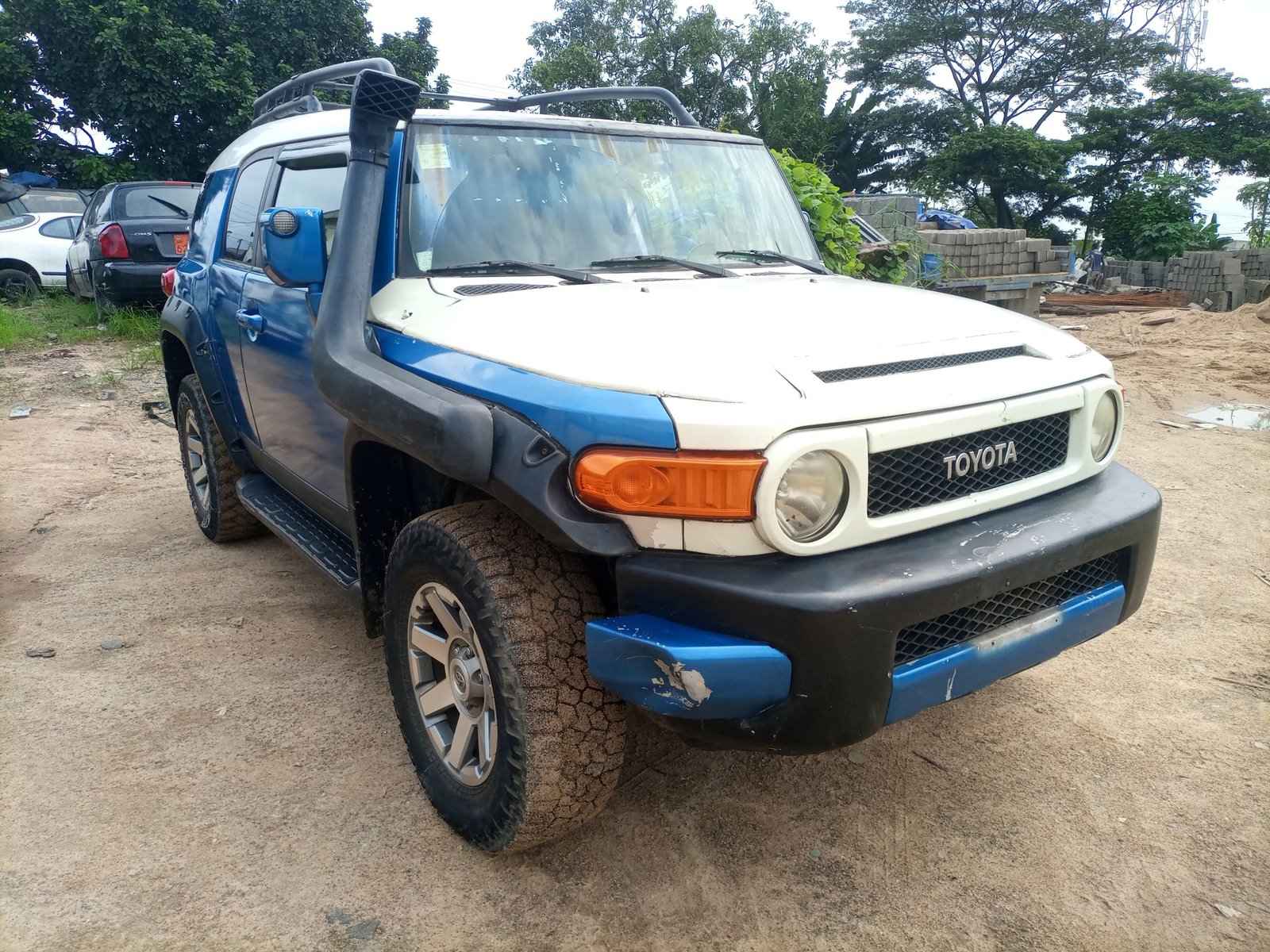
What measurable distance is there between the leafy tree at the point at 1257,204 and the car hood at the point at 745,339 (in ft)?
102

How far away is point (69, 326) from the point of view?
37.3 feet

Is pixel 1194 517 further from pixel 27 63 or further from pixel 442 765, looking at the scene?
pixel 27 63

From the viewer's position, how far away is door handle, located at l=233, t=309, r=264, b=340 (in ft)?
12.0

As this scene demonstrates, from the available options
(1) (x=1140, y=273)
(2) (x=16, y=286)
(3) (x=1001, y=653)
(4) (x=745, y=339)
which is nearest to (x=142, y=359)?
(2) (x=16, y=286)

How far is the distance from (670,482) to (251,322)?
2.32 meters

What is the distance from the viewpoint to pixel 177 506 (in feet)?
18.6

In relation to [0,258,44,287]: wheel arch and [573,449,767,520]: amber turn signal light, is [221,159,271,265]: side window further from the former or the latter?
[0,258,44,287]: wheel arch

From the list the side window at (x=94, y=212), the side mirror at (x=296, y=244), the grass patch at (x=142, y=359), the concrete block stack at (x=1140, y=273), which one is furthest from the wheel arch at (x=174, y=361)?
the concrete block stack at (x=1140, y=273)

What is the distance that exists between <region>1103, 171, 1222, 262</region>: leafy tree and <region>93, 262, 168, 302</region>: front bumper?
77.9 ft

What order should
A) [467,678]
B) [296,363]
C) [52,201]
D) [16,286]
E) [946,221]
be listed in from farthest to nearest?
[946,221]
[52,201]
[16,286]
[296,363]
[467,678]

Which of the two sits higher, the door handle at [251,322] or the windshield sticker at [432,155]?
the windshield sticker at [432,155]

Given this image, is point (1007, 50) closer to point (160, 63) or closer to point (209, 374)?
point (160, 63)

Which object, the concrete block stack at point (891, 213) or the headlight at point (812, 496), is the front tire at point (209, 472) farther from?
the concrete block stack at point (891, 213)

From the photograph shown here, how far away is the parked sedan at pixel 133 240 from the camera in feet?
33.2
